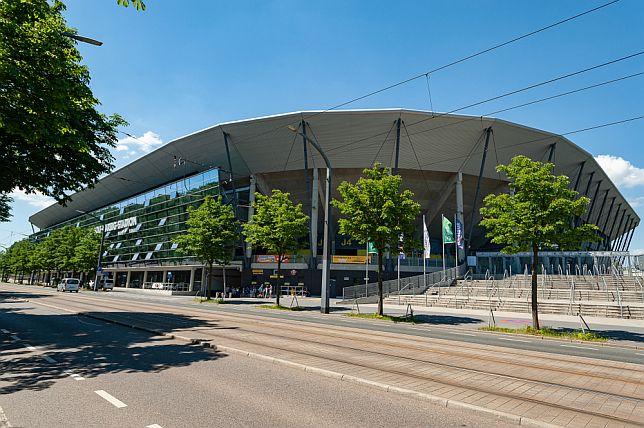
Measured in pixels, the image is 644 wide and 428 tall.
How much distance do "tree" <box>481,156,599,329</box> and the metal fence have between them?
16.8 metres

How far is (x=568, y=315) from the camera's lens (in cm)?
2259

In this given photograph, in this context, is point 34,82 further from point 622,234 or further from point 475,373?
point 622,234

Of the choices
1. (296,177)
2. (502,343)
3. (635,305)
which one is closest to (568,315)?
(635,305)

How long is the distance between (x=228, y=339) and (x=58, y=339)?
208 inches

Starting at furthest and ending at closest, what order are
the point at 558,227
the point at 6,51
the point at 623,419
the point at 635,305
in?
the point at 635,305 < the point at 558,227 < the point at 6,51 < the point at 623,419

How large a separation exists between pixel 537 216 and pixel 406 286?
20.2 metres

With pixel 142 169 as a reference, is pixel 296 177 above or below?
below

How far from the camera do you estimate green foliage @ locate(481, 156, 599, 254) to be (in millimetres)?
16328

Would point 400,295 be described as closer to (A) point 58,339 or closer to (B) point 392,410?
(A) point 58,339

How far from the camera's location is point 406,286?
35625 mm

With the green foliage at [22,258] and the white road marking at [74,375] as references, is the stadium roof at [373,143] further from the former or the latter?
the green foliage at [22,258]

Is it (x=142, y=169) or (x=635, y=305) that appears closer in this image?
(x=635, y=305)

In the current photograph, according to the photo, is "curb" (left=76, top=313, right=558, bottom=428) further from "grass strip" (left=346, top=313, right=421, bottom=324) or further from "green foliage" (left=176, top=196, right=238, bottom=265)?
"green foliage" (left=176, top=196, right=238, bottom=265)

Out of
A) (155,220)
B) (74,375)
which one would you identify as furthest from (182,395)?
(155,220)
